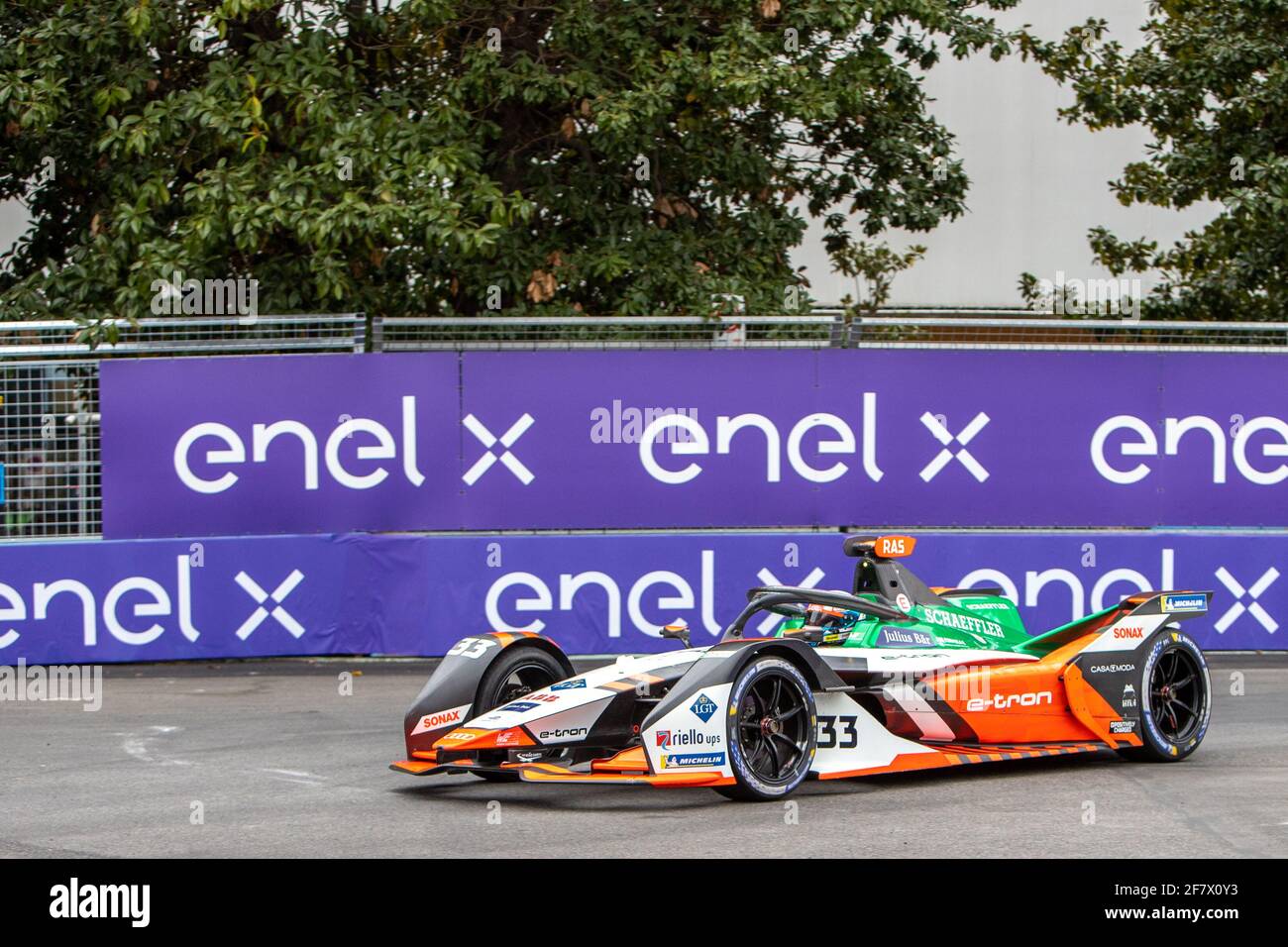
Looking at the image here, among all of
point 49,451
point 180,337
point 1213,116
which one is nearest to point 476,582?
point 180,337

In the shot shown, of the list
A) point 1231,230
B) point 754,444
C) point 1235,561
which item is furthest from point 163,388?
point 1231,230

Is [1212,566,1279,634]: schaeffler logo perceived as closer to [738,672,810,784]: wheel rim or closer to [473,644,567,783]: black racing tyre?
[738,672,810,784]: wheel rim

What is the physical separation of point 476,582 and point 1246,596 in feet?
19.4

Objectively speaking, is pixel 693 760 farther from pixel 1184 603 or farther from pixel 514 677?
pixel 1184 603

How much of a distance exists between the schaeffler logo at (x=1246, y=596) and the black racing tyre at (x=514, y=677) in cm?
645

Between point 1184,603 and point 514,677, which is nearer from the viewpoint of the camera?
point 514,677

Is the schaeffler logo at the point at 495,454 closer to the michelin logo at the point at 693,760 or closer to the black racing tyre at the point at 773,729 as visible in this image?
the black racing tyre at the point at 773,729

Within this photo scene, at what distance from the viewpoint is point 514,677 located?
8.62m

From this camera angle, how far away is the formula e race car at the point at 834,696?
25.4 feet

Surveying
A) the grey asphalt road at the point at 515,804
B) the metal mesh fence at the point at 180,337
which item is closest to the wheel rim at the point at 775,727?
the grey asphalt road at the point at 515,804

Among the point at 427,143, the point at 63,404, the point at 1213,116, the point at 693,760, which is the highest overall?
the point at 1213,116

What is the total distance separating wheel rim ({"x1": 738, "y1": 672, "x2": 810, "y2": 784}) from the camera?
7.90 meters

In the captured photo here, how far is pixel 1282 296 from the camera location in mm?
17062

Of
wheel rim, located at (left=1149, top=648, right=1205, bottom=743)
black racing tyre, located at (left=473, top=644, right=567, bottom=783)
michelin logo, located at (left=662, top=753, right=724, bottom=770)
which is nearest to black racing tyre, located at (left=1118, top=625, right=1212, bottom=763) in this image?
wheel rim, located at (left=1149, top=648, right=1205, bottom=743)
